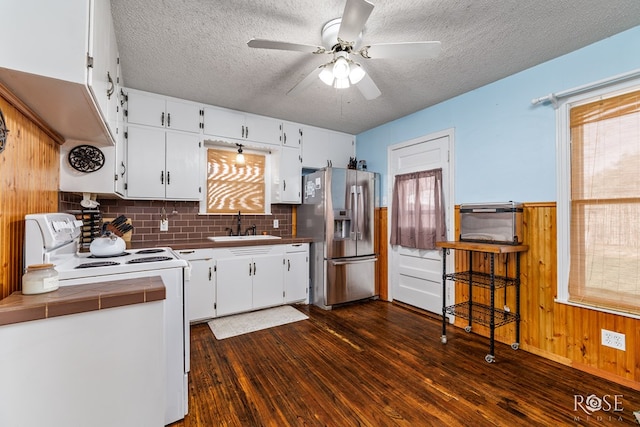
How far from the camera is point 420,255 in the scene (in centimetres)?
358

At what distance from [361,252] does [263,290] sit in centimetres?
144

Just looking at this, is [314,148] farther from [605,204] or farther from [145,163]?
[605,204]

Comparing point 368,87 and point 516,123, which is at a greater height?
point 368,87

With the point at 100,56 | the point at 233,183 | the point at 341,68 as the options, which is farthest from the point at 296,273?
the point at 100,56

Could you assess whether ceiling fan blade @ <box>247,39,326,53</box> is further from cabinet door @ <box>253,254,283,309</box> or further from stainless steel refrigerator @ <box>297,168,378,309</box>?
cabinet door @ <box>253,254,283,309</box>

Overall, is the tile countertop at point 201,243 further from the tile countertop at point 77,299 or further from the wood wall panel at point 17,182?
the tile countertop at point 77,299

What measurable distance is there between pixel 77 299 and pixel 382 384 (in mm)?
1944

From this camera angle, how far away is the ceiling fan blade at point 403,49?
1.72m

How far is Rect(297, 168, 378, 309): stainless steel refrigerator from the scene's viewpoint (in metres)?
3.68

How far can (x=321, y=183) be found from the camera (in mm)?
3729

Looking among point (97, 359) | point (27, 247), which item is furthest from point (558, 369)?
point (27, 247)

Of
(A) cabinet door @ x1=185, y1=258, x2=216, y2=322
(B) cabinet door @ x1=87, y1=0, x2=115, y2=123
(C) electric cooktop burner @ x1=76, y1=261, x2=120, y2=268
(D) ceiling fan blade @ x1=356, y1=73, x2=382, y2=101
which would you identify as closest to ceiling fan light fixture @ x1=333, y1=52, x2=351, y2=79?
(D) ceiling fan blade @ x1=356, y1=73, x2=382, y2=101

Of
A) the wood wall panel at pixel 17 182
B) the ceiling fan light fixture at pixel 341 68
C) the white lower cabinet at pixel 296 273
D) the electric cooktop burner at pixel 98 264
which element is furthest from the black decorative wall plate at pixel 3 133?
the white lower cabinet at pixel 296 273

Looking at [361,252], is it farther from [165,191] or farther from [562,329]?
[165,191]
